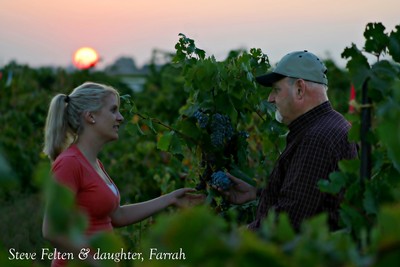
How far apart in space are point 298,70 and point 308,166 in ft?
1.73

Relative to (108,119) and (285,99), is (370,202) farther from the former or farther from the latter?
(108,119)

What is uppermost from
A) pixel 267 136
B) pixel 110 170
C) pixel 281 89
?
pixel 281 89

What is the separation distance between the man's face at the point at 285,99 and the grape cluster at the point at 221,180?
381 millimetres

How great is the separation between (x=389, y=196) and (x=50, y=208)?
1228 mm

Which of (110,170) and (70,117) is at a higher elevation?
(70,117)

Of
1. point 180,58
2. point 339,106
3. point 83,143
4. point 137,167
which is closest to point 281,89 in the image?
point 180,58

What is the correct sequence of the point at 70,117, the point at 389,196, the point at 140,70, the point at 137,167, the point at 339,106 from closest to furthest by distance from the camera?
the point at 389,196 → the point at 70,117 → the point at 137,167 → the point at 339,106 → the point at 140,70

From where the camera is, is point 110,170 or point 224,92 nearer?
point 224,92

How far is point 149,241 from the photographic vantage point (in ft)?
4.34

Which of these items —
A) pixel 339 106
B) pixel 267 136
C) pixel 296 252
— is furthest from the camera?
pixel 339 106

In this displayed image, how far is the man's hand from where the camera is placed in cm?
372

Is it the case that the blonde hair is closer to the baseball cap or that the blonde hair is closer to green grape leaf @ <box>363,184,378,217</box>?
the baseball cap

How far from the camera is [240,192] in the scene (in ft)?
12.3

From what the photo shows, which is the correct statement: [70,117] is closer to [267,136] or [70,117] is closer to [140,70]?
[267,136]
